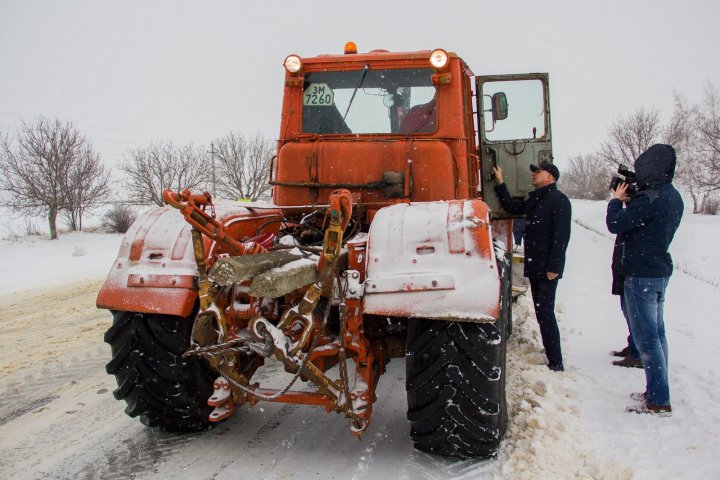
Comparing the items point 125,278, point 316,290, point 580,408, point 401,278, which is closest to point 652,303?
point 580,408

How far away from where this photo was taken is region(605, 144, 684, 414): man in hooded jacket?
3.79m

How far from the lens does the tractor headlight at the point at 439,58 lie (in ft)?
14.4

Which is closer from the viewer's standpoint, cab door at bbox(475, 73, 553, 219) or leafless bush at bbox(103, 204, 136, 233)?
cab door at bbox(475, 73, 553, 219)

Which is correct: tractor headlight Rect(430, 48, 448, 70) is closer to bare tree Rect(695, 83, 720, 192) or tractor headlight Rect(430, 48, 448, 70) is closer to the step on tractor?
the step on tractor

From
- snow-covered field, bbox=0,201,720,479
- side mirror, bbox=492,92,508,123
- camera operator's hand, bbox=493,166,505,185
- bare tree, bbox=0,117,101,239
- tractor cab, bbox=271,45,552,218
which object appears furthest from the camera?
bare tree, bbox=0,117,101,239

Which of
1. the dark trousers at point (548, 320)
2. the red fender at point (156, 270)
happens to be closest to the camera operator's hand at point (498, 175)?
the dark trousers at point (548, 320)

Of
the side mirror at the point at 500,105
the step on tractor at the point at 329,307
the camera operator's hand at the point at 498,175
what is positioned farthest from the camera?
the camera operator's hand at the point at 498,175

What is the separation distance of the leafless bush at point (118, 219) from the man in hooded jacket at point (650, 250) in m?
27.1

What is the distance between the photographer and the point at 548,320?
4.68 metres

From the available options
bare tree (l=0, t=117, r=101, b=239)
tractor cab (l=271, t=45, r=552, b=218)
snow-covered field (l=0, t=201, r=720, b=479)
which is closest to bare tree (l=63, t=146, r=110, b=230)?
bare tree (l=0, t=117, r=101, b=239)

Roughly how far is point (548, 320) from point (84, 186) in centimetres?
2704

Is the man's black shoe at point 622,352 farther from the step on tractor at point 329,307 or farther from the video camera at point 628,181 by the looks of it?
the step on tractor at point 329,307

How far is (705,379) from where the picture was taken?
13.8 feet

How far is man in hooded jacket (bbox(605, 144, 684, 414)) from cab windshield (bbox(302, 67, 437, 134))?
177cm
